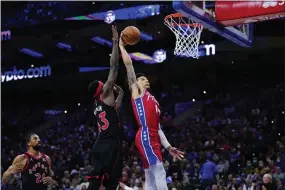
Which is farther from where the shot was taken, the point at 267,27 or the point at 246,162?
the point at 267,27

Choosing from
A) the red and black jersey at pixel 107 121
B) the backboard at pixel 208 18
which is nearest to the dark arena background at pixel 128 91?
the backboard at pixel 208 18

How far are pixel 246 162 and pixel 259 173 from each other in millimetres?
1729

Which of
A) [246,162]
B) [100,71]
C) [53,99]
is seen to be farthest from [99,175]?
[53,99]

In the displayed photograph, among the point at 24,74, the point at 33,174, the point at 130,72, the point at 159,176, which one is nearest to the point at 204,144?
the point at 33,174

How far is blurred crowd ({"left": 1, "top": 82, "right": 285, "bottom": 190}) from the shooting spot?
15227 mm

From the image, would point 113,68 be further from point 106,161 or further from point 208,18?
point 208,18

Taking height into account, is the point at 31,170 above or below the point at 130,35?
below

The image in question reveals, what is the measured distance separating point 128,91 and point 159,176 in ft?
67.0

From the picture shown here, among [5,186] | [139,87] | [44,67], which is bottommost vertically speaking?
[5,186]

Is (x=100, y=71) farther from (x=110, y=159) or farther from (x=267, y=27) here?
(x=110, y=159)

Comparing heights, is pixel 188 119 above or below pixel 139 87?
below

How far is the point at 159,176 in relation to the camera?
727 centimetres

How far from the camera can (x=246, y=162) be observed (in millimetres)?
16781

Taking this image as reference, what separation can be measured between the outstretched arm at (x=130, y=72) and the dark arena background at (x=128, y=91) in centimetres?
886
